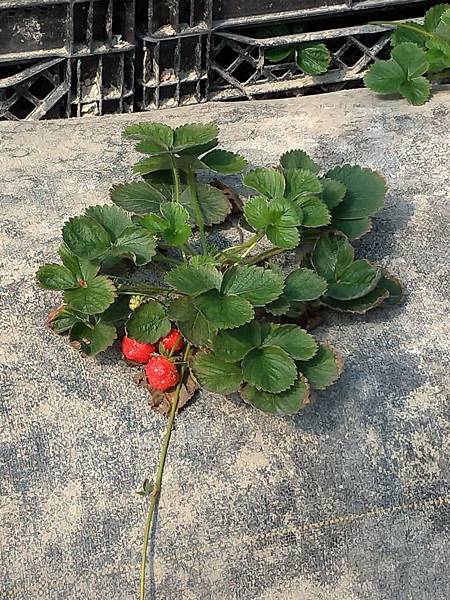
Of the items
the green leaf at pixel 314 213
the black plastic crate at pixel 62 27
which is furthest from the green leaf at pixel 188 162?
the black plastic crate at pixel 62 27

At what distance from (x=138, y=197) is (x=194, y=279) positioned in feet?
1.00

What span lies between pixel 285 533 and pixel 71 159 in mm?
991

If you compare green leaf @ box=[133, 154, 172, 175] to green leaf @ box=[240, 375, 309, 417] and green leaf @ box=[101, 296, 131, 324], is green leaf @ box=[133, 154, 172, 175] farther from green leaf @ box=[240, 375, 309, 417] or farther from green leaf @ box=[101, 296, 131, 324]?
green leaf @ box=[240, 375, 309, 417]

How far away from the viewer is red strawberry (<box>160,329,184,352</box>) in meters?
1.49

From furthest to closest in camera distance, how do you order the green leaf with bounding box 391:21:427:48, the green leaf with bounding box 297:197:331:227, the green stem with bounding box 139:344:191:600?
the green leaf with bounding box 391:21:427:48, the green leaf with bounding box 297:197:331:227, the green stem with bounding box 139:344:191:600

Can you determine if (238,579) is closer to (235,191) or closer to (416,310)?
(416,310)

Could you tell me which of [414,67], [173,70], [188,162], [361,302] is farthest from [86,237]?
[414,67]

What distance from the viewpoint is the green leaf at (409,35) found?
241 cm

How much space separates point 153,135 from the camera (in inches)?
65.0

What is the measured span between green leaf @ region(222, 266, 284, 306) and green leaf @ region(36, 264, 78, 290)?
0.84ft

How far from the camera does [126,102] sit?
2.40m

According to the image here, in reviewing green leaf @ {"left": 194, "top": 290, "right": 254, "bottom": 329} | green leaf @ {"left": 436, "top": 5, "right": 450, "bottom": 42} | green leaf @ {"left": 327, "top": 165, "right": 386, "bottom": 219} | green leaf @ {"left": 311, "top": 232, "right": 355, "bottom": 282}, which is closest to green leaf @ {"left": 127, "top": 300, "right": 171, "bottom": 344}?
green leaf @ {"left": 194, "top": 290, "right": 254, "bottom": 329}

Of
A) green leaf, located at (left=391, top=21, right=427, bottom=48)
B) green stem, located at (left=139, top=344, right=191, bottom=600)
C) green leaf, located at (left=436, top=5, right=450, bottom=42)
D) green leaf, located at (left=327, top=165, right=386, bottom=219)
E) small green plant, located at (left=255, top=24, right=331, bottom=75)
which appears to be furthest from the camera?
small green plant, located at (left=255, top=24, right=331, bottom=75)

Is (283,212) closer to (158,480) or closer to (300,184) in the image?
(300,184)
